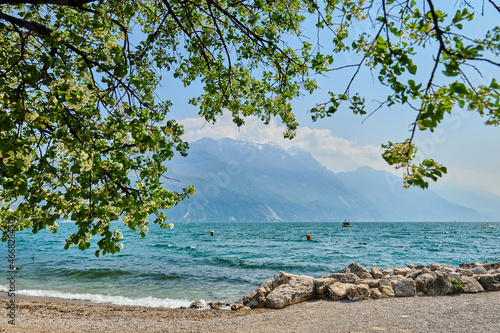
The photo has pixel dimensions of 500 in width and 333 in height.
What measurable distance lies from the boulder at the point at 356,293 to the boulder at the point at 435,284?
1.93m

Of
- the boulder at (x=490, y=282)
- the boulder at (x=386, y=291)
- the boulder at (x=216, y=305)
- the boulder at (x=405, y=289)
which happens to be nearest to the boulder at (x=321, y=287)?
the boulder at (x=386, y=291)

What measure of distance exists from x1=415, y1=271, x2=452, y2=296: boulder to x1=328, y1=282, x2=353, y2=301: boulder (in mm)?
2557

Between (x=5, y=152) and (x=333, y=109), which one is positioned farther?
(x=5, y=152)

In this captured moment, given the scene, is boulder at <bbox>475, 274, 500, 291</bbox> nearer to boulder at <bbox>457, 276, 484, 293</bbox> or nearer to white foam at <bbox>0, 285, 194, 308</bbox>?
boulder at <bbox>457, 276, 484, 293</bbox>

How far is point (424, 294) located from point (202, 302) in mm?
→ 8973

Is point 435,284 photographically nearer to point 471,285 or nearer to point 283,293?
point 471,285

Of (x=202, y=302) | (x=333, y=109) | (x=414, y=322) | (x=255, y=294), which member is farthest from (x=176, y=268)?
(x=333, y=109)

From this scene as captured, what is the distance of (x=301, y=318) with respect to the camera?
953 cm

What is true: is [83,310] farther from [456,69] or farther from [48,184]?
[456,69]

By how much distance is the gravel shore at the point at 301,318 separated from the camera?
25.8 feet

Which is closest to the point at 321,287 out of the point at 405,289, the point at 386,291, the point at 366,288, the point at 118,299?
the point at 366,288

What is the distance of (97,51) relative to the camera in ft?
14.7

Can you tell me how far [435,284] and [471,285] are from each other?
1.49 metres

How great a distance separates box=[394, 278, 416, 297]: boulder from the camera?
10.9 m
